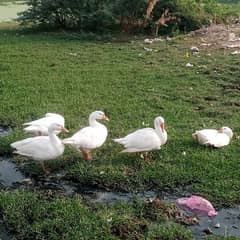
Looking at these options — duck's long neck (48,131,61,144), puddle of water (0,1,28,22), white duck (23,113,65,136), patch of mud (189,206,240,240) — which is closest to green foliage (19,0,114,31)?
puddle of water (0,1,28,22)

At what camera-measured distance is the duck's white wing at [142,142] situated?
268 inches

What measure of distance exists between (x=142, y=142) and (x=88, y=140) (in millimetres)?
655

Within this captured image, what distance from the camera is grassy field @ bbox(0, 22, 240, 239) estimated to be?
5.83m

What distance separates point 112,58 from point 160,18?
3903 mm

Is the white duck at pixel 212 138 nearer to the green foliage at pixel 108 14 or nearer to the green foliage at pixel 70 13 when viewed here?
the green foliage at pixel 108 14

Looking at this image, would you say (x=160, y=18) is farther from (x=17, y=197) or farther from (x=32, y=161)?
(x=17, y=197)

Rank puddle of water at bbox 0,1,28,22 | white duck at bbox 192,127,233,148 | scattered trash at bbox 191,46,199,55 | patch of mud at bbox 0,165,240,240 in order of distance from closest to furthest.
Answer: patch of mud at bbox 0,165,240,240
white duck at bbox 192,127,233,148
scattered trash at bbox 191,46,199,55
puddle of water at bbox 0,1,28,22

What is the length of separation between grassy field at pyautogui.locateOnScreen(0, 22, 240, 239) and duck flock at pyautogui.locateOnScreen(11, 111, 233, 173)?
153 mm

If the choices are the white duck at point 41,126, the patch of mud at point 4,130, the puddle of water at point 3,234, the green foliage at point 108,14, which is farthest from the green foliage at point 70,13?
the puddle of water at point 3,234

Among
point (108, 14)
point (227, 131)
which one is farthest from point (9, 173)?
point (108, 14)

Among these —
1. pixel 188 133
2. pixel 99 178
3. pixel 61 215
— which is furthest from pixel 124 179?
pixel 188 133

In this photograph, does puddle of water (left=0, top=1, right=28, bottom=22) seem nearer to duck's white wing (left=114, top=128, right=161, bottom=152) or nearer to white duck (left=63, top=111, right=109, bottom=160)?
white duck (left=63, top=111, right=109, bottom=160)

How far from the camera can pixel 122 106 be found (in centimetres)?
903

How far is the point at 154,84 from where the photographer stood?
10445 millimetres
